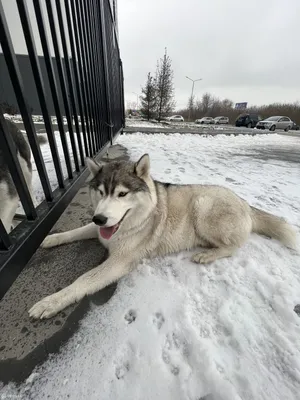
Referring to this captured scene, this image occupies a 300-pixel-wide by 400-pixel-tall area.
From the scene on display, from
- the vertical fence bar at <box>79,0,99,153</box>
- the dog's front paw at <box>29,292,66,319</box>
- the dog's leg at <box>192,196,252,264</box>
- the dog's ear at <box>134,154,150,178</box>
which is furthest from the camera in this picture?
the vertical fence bar at <box>79,0,99,153</box>

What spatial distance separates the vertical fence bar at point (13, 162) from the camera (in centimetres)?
127

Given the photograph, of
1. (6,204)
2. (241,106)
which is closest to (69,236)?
(6,204)

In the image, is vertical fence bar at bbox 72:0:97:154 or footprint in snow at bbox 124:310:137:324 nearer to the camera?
footprint in snow at bbox 124:310:137:324

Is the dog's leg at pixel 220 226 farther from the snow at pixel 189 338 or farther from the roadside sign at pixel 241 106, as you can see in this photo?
the roadside sign at pixel 241 106

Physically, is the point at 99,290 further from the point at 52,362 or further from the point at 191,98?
the point at 191,98

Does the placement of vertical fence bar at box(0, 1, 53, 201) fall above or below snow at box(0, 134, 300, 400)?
above

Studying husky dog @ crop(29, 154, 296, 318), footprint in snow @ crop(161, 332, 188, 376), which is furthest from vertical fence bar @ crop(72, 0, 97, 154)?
footprint in snow @ crop(161, 332, 188, 376)

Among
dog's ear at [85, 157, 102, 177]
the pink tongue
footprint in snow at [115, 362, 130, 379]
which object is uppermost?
dog's ear at [85, 157, 102, 177]

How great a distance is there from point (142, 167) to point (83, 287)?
123cm

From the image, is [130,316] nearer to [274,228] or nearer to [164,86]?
[274,228]

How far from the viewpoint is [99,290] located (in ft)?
5.50

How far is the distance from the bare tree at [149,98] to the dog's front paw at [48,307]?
2915 cm

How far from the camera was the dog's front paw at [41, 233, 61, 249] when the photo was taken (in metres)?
2.03

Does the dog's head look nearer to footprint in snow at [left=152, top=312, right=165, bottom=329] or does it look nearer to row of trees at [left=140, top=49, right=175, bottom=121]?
footprint in snow at [left=152, top=312, right=165, bottom=329]
